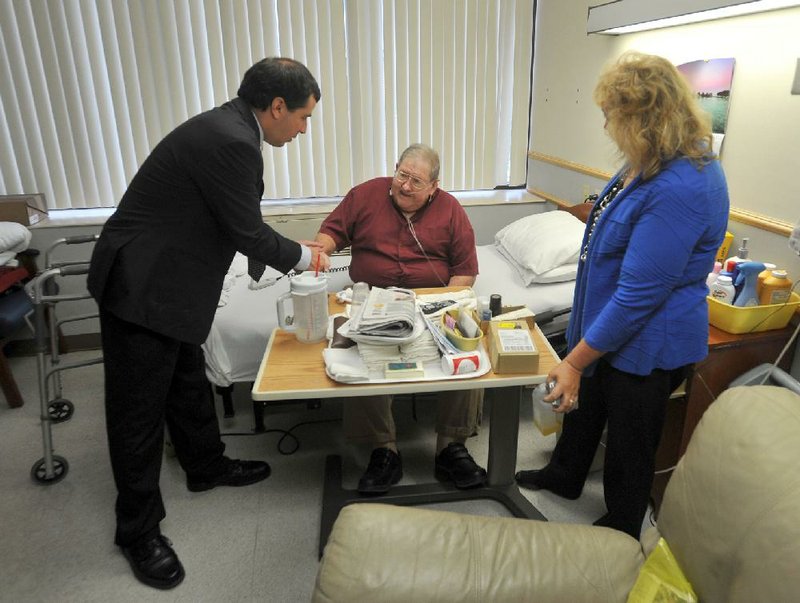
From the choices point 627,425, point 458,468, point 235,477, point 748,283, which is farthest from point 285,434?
point 748,283

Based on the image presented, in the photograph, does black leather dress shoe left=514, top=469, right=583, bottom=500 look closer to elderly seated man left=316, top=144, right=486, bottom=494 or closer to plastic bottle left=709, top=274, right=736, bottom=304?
elderly seated man left=316, top=144, right=486, bottom=494

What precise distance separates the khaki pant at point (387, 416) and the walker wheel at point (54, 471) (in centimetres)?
111

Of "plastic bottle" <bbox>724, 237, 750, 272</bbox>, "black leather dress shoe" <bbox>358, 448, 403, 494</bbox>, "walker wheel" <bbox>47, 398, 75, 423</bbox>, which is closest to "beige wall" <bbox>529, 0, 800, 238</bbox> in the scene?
"plastic bottle" <bbox>724, 237, 750, 272</bbox>

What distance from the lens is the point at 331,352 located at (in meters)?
1.52

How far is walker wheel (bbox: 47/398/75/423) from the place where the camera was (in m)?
2.54

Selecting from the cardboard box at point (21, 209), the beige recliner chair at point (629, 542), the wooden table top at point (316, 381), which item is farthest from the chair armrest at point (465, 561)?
the cardboard box at point (21, 209)

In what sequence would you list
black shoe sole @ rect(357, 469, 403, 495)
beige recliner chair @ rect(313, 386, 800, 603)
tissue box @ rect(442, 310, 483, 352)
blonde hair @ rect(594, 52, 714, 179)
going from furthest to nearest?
black shoe sole @ rect(357, 469, 403, 495) < tissue box @ rect(442, 310, 483, 352) < blonde hair @ rect(594, 52, 714, 179) < beige recliner chair @ rect(313, 386, 800, 603)

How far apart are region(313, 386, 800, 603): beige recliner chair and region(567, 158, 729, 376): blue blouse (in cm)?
35

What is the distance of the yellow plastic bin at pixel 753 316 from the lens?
5.57 ft

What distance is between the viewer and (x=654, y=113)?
1304 millimetres

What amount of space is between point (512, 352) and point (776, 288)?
0.90 m

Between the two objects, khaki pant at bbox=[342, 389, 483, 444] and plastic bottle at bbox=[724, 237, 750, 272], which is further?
khaki pant at bbox=[342, 389, 483, 444]

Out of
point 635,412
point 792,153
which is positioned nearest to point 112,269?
point 635,412

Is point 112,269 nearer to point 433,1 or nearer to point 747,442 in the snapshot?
point 747,442
